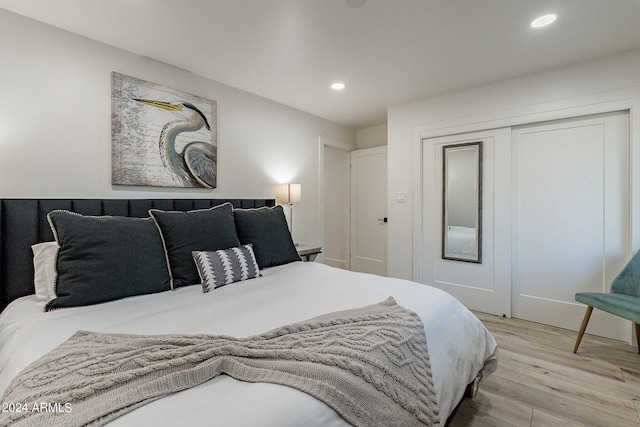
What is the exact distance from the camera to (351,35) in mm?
2189

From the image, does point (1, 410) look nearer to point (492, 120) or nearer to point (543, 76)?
point (492, 120)

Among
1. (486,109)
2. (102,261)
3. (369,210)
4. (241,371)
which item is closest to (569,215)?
(486,109)

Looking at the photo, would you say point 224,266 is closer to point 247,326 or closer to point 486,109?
point 247,326

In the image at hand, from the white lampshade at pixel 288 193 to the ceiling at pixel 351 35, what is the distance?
111cm

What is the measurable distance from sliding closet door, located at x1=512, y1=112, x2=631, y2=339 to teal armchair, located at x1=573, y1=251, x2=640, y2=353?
0.26 metres

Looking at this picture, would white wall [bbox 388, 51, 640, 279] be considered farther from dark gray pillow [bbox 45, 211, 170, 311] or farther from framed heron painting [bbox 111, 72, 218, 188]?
dark gray pillow [bbox 45, 211, 170, 311]

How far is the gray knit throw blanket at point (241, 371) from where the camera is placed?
74 cm

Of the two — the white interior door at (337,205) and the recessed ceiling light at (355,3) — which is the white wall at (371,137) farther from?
the recessed ceiling light at (355,3)

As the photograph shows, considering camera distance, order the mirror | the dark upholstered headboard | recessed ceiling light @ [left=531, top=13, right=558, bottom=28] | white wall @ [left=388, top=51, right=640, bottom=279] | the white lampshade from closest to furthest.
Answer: the dark upholstered headboard, recessed ceiling light @ [left=531, top=13, right=558, bottom=28], white wall @ [left=388, top=51, right=640, bottom=279], the mirror, the white lampshade

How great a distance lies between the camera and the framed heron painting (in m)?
2.30

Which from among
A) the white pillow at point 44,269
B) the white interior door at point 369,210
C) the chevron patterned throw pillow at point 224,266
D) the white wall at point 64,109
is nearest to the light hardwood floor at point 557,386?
the chevron patterned throw pillow at point 224,266

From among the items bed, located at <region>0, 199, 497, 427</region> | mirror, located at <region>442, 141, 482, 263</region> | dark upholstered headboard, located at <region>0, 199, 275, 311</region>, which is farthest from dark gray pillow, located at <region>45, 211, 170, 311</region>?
mirror, located at <region>442, 141, 482, 263</region>

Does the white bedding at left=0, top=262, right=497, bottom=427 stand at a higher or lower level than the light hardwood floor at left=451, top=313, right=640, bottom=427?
higher

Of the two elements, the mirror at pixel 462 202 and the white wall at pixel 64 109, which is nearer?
the white wall at pixel 64 109
